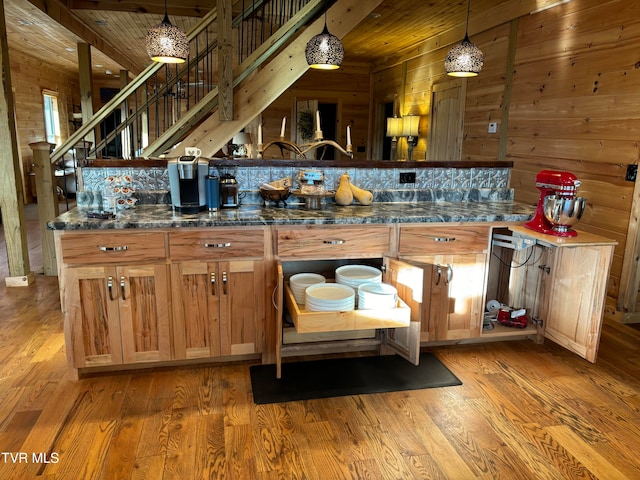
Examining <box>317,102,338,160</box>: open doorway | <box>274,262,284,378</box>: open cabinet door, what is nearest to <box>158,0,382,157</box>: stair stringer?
<box>274,262,284,378</box>: open cabinet door

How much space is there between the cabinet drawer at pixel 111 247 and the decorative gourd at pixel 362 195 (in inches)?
47.1

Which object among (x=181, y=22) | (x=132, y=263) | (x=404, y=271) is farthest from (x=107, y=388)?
(x=181, y=22)

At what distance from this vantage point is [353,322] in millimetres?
2332

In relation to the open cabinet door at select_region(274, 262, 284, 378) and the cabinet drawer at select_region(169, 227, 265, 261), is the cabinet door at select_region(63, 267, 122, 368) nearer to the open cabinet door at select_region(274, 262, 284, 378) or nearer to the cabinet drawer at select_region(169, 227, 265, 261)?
the cabinet drawer at select_region(169, 227, 265, 261)

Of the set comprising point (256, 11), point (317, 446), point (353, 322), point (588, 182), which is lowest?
point (317, 446)

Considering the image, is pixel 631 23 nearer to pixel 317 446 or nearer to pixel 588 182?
pixel 588 182

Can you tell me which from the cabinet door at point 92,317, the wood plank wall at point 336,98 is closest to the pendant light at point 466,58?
the cabinet door at point 92,317

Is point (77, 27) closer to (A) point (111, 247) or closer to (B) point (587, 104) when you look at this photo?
(A) point (111, 247)

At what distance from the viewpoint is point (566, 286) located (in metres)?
2.77

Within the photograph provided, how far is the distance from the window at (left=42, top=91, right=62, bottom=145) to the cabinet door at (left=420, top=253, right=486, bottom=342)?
32.3ft

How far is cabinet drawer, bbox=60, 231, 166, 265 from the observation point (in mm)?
2293

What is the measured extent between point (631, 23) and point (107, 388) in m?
4.08

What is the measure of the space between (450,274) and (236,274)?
122 cm

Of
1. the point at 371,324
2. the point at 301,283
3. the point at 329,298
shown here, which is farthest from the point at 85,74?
the point at 371,324
